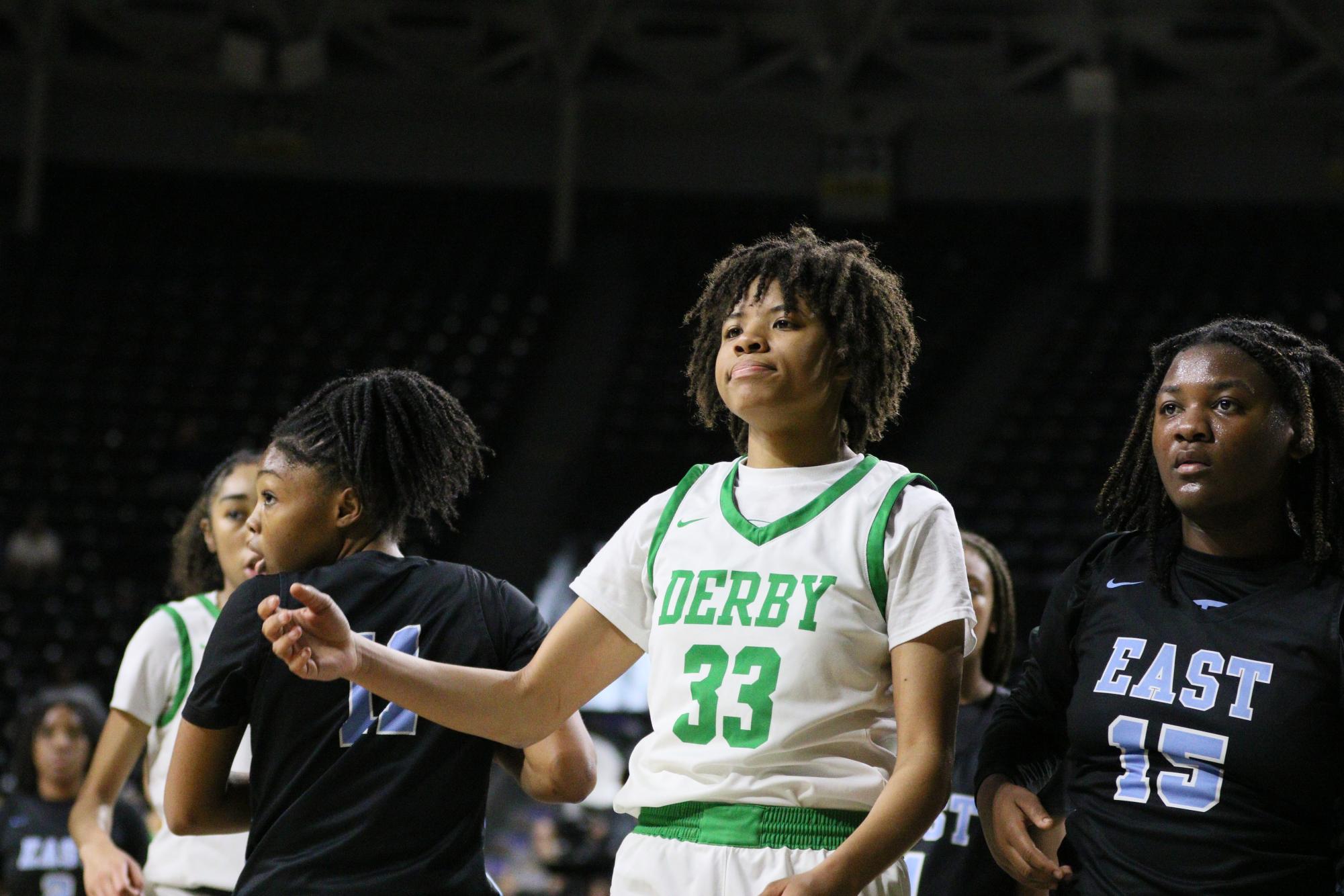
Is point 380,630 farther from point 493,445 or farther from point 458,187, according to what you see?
point 458,187

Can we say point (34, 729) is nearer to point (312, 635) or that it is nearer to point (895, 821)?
point (312, 635)

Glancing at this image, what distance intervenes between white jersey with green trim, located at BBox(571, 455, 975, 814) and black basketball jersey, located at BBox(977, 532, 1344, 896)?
31 centimetres

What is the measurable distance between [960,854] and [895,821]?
1.14 metres

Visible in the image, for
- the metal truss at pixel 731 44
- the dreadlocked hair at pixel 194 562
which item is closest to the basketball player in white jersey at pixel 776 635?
the dreadlocked hair at pixel 194 562

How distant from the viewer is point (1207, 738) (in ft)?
6.72

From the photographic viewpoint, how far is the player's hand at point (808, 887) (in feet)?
5.94

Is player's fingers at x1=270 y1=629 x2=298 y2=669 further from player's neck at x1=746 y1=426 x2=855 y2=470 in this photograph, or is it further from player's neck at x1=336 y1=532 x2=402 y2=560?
player's neck at x1=746 y1=426 x2=855 y2=470

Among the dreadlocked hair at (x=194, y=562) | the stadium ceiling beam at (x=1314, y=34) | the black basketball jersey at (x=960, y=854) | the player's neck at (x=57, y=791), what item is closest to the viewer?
the black basketball jersey at (x=960, y=854)

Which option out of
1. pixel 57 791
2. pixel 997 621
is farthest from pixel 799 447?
pixel 57 791

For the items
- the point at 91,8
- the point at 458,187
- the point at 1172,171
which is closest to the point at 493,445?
the point at 458,187

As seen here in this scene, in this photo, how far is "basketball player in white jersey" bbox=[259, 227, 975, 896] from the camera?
1.96 m

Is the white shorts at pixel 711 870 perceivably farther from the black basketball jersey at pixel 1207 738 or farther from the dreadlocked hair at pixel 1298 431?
the dreadlocked hair at pixel 1298 431

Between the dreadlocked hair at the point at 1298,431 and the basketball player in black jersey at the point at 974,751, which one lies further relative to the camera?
the basketball player in black jersey at the point at 974,751

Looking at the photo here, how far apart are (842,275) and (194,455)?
9882 millimetres
